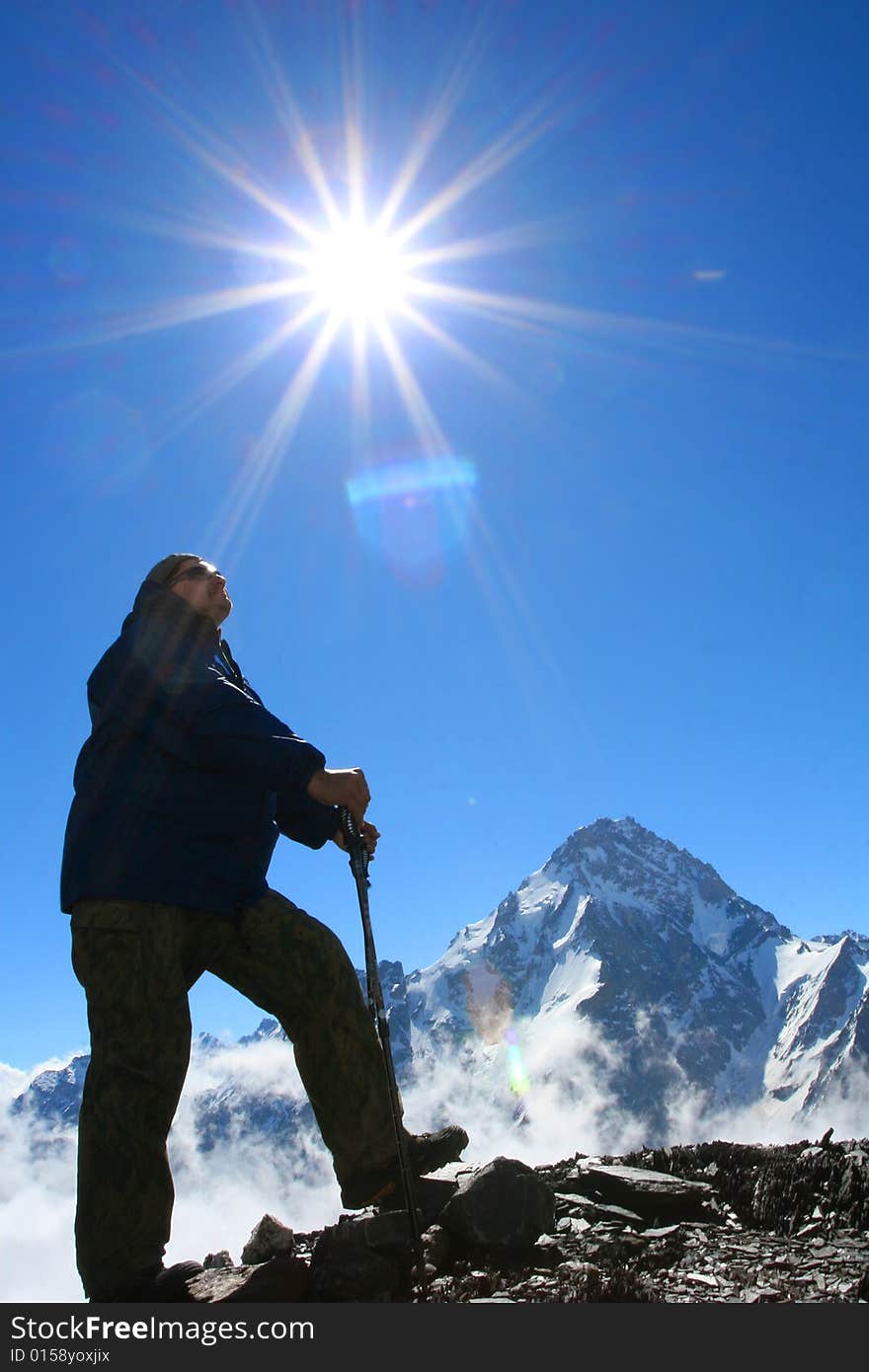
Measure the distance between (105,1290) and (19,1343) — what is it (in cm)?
54

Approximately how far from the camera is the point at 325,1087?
4.85 meters

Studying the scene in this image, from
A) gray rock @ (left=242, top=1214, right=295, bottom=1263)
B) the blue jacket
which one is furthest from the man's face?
gray rock @ (left=242, top=1214, right=295, bottom=1263)

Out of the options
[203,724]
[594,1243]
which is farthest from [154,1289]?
[594,1243]

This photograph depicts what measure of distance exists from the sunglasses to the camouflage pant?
195 centimetres

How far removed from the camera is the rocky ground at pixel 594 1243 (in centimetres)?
456

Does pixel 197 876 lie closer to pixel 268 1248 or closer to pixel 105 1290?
pixel 105 1290

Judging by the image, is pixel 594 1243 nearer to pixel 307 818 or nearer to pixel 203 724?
pixel 307 818

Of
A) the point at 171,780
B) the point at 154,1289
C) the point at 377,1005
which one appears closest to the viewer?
the point at 154,1289

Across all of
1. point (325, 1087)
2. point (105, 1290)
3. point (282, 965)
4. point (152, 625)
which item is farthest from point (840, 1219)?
point (152, 625)

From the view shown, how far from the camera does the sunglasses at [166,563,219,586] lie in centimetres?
537

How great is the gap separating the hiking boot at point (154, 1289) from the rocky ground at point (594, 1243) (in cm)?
9

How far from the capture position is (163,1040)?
173 inches

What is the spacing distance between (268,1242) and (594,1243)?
8.53ft

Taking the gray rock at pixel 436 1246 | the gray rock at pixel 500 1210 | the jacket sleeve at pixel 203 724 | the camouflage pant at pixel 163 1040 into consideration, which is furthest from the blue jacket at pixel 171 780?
the gray rock at pixel 500 1210
